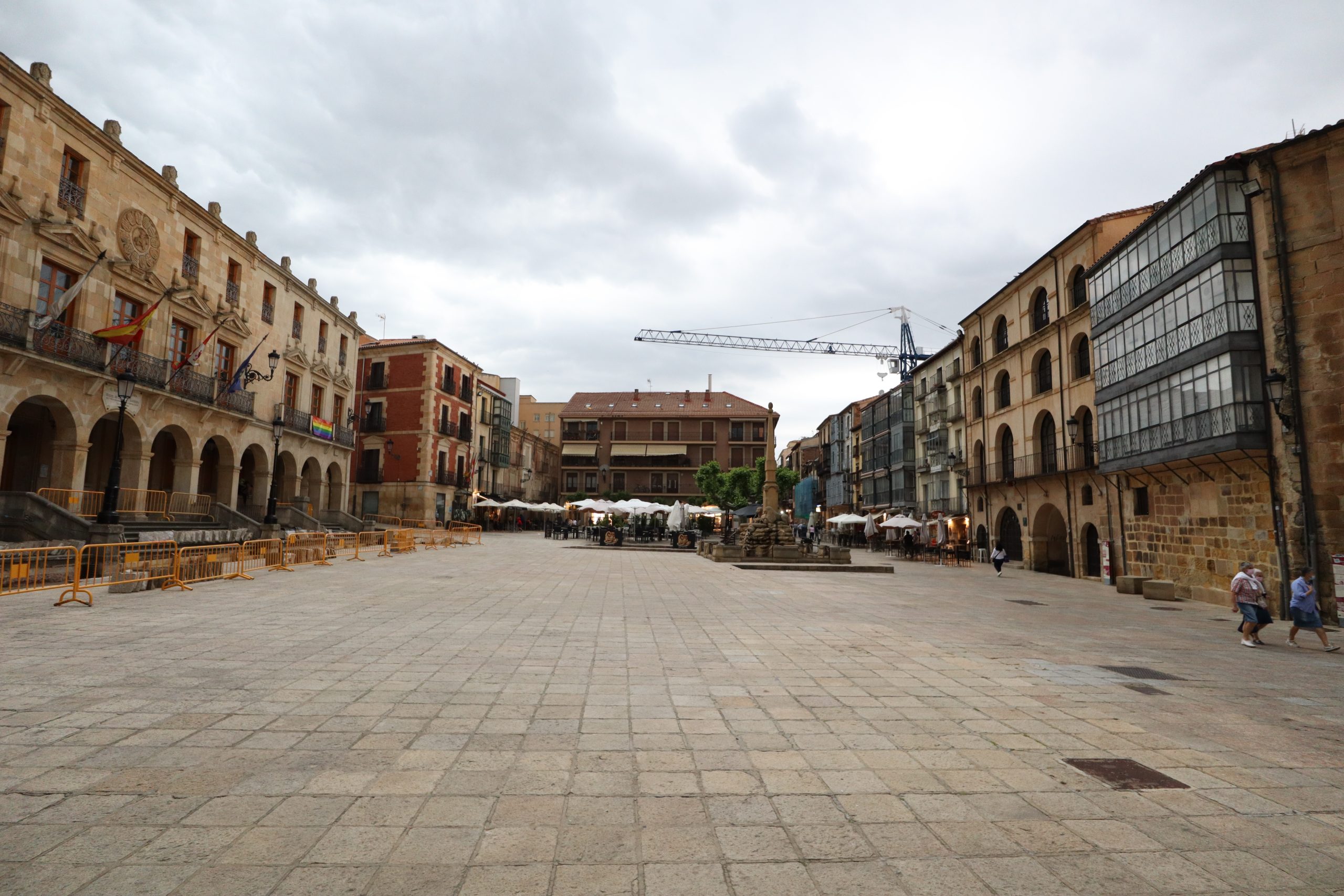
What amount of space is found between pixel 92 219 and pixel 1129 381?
30.4 metres

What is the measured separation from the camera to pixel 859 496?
181ft

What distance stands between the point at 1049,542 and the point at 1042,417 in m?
5.24

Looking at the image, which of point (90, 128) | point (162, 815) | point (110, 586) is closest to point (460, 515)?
point (90, 128)

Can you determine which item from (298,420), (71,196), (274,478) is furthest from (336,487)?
(71,196)

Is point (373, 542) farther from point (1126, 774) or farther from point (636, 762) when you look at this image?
point (1126, 774)

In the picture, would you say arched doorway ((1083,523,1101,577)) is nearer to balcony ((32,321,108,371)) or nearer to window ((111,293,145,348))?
window ((111,293,145,348))

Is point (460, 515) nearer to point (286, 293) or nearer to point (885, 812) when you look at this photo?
point (286, 293)

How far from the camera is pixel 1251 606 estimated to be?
10328 millimetres

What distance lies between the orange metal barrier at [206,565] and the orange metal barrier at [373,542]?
324 inches

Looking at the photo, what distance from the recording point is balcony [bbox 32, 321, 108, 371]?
1705 cm

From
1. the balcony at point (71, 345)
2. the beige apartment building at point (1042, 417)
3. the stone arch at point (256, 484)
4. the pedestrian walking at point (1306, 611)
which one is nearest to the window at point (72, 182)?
the balcony at point (71, 345)

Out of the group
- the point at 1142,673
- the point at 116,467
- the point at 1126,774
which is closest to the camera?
the point at 1126,774

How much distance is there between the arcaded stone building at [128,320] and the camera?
16.8 m

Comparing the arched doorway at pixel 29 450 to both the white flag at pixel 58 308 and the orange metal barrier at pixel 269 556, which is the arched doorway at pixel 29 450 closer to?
the white flag at pixel 58 308
